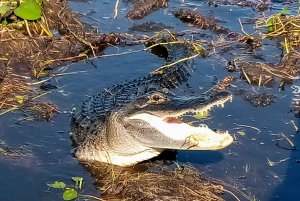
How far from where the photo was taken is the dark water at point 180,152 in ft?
14.3

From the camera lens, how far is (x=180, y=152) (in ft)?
15.7

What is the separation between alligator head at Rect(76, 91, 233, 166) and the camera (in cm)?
396

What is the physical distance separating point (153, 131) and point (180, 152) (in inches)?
28.2

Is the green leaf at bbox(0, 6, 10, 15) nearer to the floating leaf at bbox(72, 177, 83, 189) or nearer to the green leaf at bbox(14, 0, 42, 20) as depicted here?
the green leaf at bbox(14, 0, 42, 20)

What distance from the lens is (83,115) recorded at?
197 inches

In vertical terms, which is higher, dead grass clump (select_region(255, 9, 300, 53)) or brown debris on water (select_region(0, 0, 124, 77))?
dead grass clump (select_region(255, 9, 300, 53))

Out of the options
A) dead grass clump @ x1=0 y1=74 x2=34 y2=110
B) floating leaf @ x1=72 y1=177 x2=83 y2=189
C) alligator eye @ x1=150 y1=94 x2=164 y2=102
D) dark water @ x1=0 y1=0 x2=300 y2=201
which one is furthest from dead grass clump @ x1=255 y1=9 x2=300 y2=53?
floating leaf @ x1=72 y1=177 x2=83 y2=189

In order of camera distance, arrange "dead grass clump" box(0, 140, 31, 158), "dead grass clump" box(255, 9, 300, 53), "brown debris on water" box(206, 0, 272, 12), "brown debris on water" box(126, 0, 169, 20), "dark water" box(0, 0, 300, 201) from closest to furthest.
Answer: "dark water" box(0, 0, 300, 201), "dead grass clump" box(0, 140, 31, 158), "dead grass clump" box(255, 9, 300, 53), "brown debris on water" box(126, 0, 169, 20), "brown debris on water" box(206, 0, 272, 12)

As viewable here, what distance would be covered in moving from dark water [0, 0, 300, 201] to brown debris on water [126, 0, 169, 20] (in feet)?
5.00

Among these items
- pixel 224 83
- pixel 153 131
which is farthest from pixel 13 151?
pixel 224 83

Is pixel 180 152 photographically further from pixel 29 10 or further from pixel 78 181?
pixel 29 10

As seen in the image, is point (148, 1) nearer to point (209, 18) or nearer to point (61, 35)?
point (209, 18)

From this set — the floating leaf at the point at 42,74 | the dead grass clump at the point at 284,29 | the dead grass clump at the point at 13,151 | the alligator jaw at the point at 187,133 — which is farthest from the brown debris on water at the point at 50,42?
the alligator jaw at the point at 187,133

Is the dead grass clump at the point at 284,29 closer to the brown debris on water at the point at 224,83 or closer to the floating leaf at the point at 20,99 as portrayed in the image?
the brown debris on water at the point at 224,83
